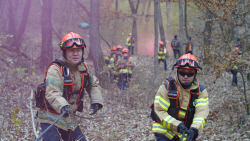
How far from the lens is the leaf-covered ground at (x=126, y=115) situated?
6090mm

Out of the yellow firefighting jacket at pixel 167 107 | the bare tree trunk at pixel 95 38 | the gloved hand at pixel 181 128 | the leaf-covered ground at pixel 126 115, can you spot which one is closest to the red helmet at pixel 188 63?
the yellow firefighting jacket at pixel 167 107

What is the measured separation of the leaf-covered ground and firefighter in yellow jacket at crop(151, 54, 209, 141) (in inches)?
121

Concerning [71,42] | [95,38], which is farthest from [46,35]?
[71,42]

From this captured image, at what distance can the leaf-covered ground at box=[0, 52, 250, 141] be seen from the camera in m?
6.09

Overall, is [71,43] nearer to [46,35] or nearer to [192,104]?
[192,104]

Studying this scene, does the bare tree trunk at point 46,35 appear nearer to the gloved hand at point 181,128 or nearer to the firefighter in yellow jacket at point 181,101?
the firefighter in yellow jacket at point 181,101

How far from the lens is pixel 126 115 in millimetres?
8227

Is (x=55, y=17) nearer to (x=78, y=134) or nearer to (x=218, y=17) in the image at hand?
(x=218, y=17)

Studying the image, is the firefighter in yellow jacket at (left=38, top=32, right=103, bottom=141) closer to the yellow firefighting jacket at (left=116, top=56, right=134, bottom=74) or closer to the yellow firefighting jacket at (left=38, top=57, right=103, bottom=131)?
the yellow firefighting jacket at (left=38, top=57, right=103, bottom=131)

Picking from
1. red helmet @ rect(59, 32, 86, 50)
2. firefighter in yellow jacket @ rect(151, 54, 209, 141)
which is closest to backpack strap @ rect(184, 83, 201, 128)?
firefighter in yellow jacket @ rect(151, 54, 209, 141)

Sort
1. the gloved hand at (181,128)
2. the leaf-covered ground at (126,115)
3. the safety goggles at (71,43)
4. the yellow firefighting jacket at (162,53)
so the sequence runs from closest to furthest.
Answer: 1. the gloved hand at (181,128)
2. the safety goggles at (71,43)
3. the leaf-covered ground at (126,115)
4. the yellow firefighting jacket at (162,53)

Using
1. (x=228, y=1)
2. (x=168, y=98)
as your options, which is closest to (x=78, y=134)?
(x=168, y=98)

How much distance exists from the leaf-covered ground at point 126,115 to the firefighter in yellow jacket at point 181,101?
3062 millimetres

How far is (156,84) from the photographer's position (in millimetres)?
9992
